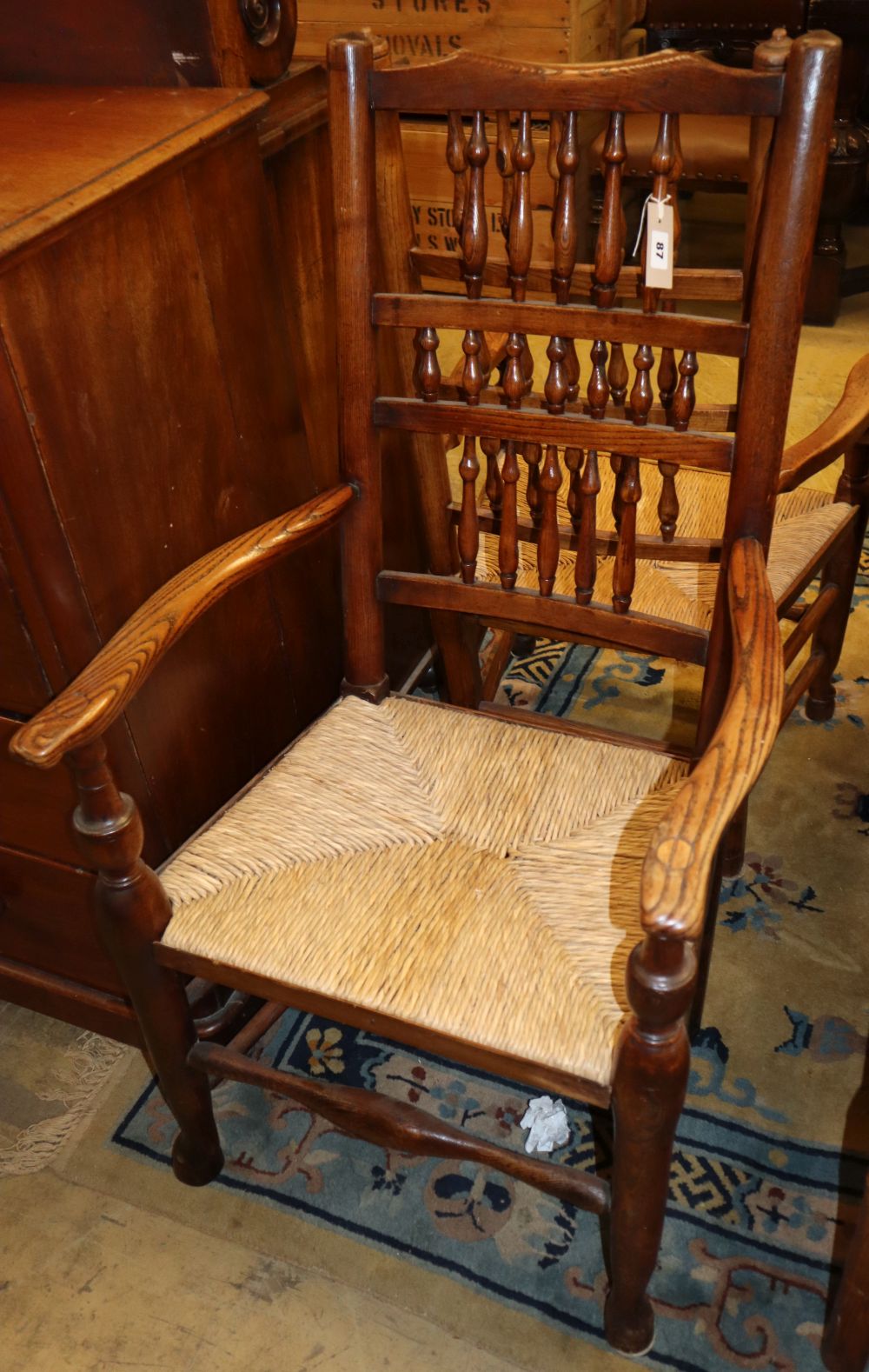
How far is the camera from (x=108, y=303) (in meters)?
1.13

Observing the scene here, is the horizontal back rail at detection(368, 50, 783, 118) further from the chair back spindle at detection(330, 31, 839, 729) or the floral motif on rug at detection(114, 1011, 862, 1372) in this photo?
the floral motif on rug at detection(114, 1011, 862, 1372)

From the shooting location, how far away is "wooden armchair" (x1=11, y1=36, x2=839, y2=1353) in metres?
0.99

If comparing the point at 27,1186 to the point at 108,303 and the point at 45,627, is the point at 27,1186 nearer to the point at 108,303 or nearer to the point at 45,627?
the point at 45,627

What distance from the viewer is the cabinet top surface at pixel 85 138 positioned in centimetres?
105

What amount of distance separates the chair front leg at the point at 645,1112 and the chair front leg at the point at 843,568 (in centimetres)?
106

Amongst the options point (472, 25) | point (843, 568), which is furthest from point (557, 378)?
point (472, 25)

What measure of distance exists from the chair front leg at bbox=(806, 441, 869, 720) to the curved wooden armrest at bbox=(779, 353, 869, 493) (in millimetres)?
203

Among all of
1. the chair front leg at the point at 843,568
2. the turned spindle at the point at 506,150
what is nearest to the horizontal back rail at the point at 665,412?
the turned spindle at the point at 506,150

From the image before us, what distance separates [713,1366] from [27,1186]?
2.76ft

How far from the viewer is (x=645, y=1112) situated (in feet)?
3.22

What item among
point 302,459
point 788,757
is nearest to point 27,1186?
point 302,459

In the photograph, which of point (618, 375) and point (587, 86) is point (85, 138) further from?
point (618, 375)

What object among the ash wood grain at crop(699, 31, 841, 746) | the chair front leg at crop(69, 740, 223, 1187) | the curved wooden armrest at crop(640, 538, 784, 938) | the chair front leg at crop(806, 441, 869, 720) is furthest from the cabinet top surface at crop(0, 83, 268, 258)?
the chair front leg at crop(806, 441, 869, 720)

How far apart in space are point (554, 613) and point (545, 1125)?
25.4 inches
